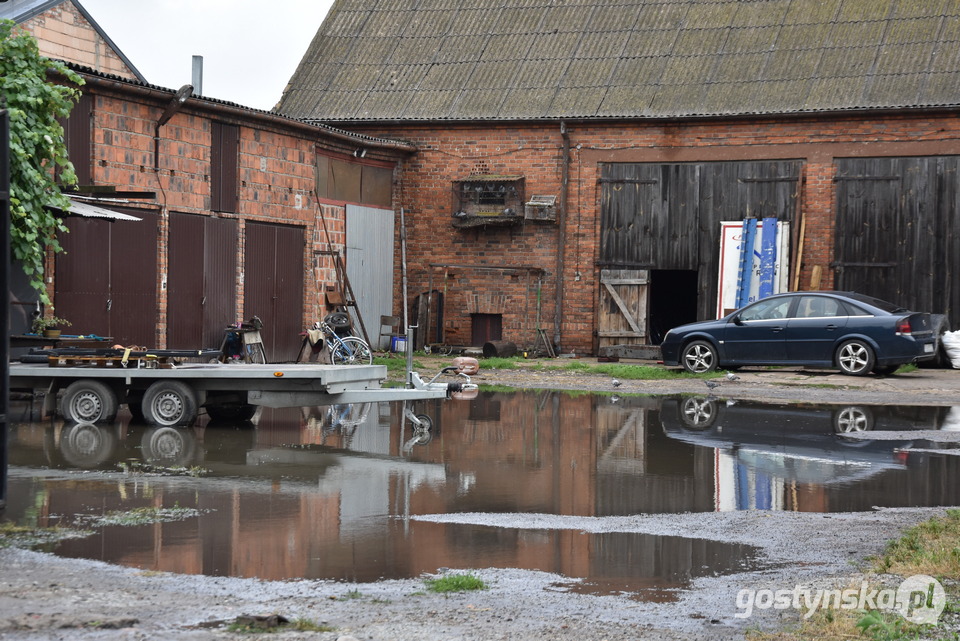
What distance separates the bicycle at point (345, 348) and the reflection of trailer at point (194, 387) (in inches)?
305

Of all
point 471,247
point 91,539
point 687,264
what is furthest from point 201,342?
point 91,539

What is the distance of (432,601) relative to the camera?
605cm

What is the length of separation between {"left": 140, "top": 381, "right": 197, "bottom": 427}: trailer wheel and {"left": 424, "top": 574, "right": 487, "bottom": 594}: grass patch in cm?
740

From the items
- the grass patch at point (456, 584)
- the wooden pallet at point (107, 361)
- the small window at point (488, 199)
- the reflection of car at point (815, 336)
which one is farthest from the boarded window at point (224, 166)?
the grass patch at point (456, 584)

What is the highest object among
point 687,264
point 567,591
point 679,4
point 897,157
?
point 679,4

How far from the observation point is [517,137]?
25.6 metres

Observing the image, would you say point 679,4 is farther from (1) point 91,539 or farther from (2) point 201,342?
(1) point 91,539

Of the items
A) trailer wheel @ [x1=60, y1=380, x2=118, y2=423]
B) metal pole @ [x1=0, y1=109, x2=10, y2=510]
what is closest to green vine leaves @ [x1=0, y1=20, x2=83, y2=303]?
trailer wheel @ [x1=60, y1=380, x2=118, y2=423]

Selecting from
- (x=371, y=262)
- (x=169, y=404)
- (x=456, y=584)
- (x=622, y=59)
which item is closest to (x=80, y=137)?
(x=169, y=404)

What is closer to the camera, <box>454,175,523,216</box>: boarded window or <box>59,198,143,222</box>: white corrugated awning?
<box>59,198,143,222</box>: white corrugated awning

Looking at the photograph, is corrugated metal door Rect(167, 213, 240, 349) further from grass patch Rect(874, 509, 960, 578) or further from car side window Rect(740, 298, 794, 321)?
grass patch Rect(874, 509, 960, 578)

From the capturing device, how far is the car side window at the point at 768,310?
795 inches

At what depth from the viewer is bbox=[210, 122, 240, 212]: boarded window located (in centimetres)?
2061

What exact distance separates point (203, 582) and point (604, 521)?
3.13 metres
